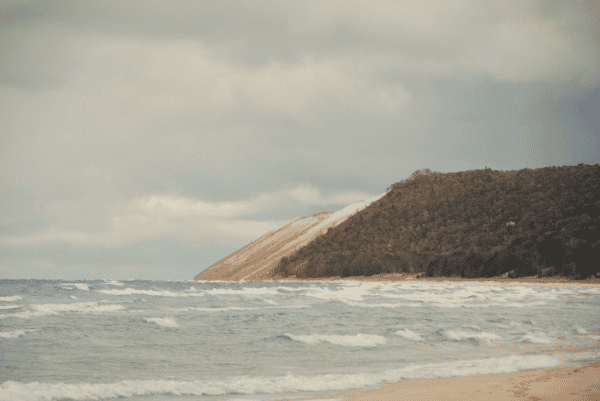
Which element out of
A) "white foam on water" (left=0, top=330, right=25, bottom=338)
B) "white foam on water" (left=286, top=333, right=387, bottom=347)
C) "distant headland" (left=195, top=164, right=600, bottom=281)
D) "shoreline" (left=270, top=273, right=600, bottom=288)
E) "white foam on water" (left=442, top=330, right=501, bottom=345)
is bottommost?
"shoreline" (left=270, top=273, right=600, bottom=288)

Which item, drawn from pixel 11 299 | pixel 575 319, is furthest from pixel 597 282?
pixel 11 299

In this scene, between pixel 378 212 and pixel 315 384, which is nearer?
pixel 315 384

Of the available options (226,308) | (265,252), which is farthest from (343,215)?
(226,308)

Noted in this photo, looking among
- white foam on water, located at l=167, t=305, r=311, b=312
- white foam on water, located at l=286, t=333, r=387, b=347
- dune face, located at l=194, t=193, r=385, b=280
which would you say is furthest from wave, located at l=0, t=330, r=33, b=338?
dune face, located at l=194, t=193, r=385, b=280

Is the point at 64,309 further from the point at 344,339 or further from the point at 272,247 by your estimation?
the point at 272,247

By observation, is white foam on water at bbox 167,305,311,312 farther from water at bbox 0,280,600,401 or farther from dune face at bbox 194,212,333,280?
dune face at bbox 194,212,333,280

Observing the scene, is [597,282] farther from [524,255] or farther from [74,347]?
[74,347]

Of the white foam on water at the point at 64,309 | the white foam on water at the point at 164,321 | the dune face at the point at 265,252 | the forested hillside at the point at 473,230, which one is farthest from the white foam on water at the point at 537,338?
the dune face at the point at 265,252
